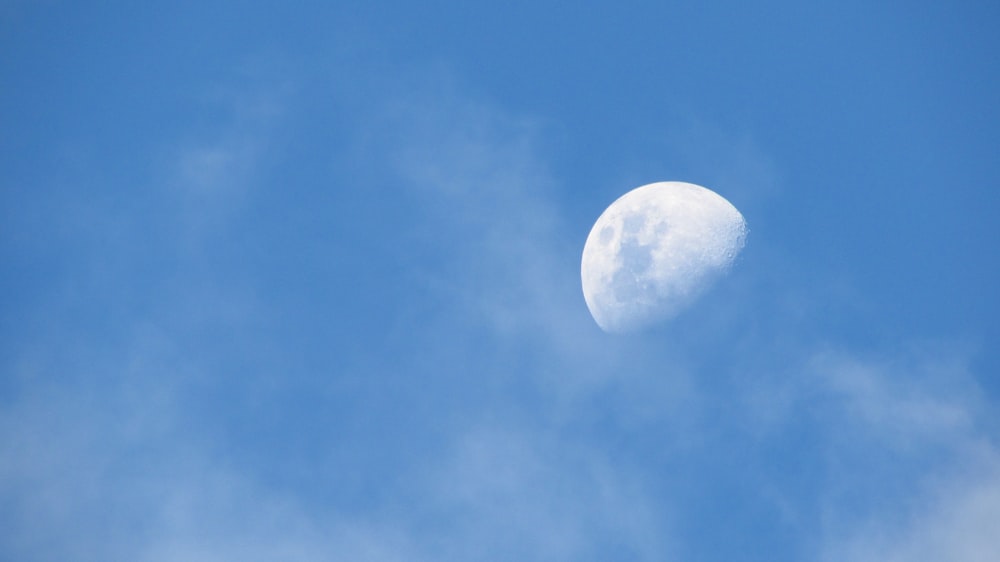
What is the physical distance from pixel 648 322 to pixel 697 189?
7.15 m

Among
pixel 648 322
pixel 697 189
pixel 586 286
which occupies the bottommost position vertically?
pixel 648 322

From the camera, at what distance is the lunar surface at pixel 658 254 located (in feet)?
123

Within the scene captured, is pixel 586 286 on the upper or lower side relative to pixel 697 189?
lower

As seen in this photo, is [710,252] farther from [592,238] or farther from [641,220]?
[592,238]

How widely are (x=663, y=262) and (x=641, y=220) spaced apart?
2629mm

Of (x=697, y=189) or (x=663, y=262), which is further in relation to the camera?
(x=697, y=189)

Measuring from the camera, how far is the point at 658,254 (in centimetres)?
3788

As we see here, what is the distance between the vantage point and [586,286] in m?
40.7

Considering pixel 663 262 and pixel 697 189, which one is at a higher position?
pixel 697 189

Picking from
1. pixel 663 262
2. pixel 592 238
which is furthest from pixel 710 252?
pixel 592 238

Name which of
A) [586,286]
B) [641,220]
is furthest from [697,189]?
[586,286]

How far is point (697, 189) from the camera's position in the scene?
40344mm

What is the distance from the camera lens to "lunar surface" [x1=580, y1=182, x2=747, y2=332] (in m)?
37.3

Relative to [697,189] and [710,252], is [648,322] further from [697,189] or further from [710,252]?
[697,189]
